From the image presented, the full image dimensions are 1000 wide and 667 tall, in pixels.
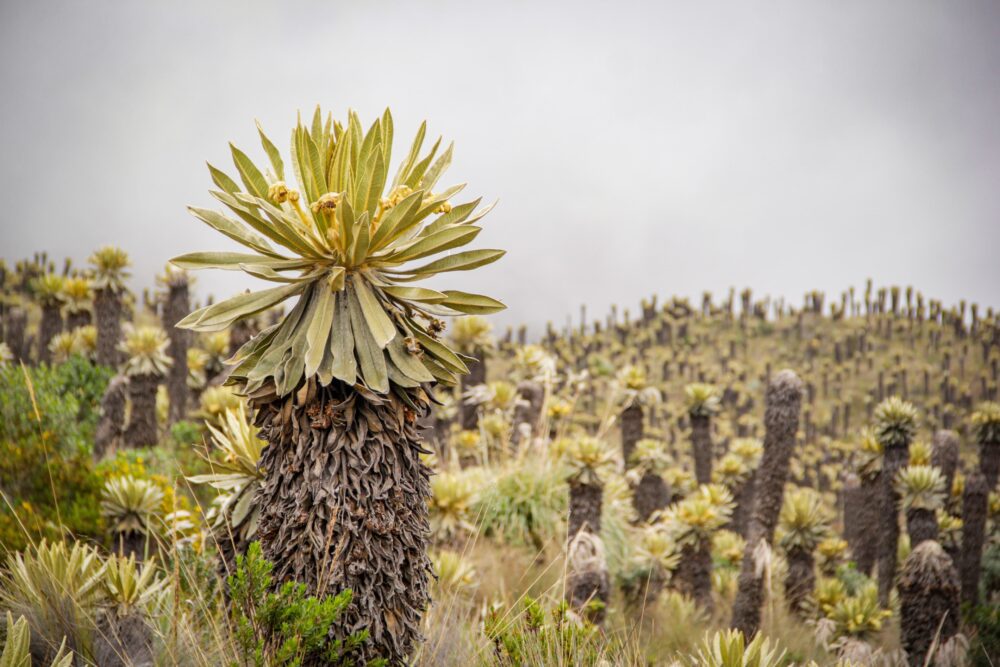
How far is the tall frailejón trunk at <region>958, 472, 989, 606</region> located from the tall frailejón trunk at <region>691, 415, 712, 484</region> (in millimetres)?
4607

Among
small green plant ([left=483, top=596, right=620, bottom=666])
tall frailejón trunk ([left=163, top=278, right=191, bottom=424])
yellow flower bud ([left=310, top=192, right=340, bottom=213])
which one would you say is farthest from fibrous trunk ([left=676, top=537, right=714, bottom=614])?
tall frailejón trunk ([left=163, top=278, right=191, bottom=424])

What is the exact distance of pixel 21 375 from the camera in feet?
28.0

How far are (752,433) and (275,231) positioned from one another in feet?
126

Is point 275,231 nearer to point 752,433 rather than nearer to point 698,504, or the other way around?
point 698,504

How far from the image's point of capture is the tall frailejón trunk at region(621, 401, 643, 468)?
41.8ft

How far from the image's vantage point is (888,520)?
33.1ft

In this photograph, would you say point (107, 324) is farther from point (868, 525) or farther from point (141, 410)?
point (868, 525)

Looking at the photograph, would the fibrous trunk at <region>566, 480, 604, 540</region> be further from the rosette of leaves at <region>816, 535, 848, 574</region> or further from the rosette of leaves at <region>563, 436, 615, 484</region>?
the rosette of leaves at <region>816, 535, 848, 574</region>

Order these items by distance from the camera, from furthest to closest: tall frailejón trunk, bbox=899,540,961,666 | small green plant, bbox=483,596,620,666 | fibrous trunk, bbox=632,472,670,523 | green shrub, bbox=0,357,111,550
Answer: fibrous trunk, bbox=632,472,670,523 < tall frailejón trunk, bbox=899,540,961,666 < green shrub, bbox=0,357,111,550 < small green plant, bbox=483,596,620,666

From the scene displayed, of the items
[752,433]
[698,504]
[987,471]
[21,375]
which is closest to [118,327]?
[21,375]

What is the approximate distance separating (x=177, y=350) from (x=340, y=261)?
41.4 feet

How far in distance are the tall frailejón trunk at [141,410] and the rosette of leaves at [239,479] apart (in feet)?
Answer: 29.3

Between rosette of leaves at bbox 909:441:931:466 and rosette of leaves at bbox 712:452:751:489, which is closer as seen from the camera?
rosette of leaves at bbox 909:441:931:466

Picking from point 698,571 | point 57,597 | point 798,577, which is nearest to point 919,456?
point 798,577
